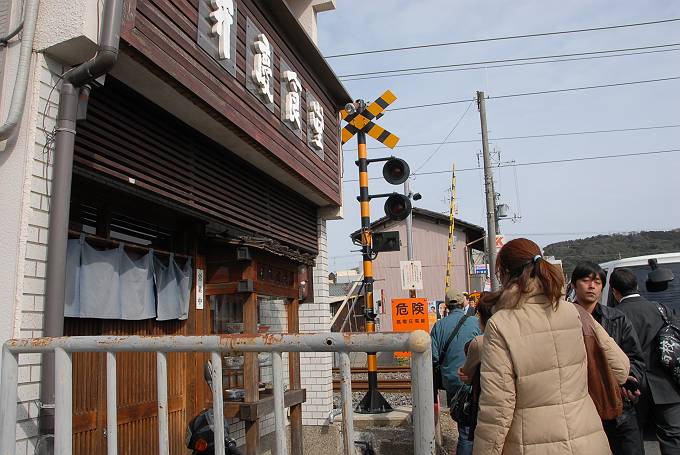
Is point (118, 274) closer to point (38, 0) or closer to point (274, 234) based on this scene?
point (38, 0)

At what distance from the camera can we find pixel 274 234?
693cm

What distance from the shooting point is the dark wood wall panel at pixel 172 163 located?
405 cm

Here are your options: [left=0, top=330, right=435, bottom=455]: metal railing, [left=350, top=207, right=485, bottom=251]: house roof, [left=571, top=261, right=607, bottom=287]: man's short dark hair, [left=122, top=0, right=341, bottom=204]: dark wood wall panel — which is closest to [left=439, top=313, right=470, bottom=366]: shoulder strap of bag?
[left=571, top=261, right=607, bottom=287]: man's short dark hair

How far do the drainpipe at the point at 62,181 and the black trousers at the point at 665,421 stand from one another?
13.0 ft

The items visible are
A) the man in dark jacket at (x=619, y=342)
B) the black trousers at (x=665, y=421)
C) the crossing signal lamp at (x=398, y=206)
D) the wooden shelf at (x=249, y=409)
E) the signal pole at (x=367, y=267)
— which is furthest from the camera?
the crossing signal lamp at (x=398, y=206)

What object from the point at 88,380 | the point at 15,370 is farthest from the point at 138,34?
the point at 88,380

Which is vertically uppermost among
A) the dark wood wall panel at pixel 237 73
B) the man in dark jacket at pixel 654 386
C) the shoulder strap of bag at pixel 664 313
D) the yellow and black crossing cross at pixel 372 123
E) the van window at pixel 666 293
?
the yellow and black crossing cross at pixel 372 123

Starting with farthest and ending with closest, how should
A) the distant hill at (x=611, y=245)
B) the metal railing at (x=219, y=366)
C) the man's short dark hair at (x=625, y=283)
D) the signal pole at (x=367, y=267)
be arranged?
the distant hill at (x=611, y=245)
the signal pole at (x=367, y=267)
the man's short dark hair at (x=625, y=283)
the metal railing at (x=219, y=366)

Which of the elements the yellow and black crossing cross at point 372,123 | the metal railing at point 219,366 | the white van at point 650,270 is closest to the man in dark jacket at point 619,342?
the metal railing at point 219,366

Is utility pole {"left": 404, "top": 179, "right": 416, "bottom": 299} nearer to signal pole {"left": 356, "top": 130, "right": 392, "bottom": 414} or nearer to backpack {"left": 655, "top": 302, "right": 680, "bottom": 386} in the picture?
signal pole {"left": 356, "top": 130, "right": 392, "bottom": 414}

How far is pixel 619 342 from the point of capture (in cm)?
384

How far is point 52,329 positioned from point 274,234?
150 inches

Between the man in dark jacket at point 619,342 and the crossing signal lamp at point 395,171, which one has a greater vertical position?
the crossing signal lamp at point 395,171

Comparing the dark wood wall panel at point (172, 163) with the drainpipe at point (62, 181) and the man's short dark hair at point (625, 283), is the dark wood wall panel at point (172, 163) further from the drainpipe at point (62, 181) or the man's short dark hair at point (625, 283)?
the man's short dark hair at point (625, 283)
